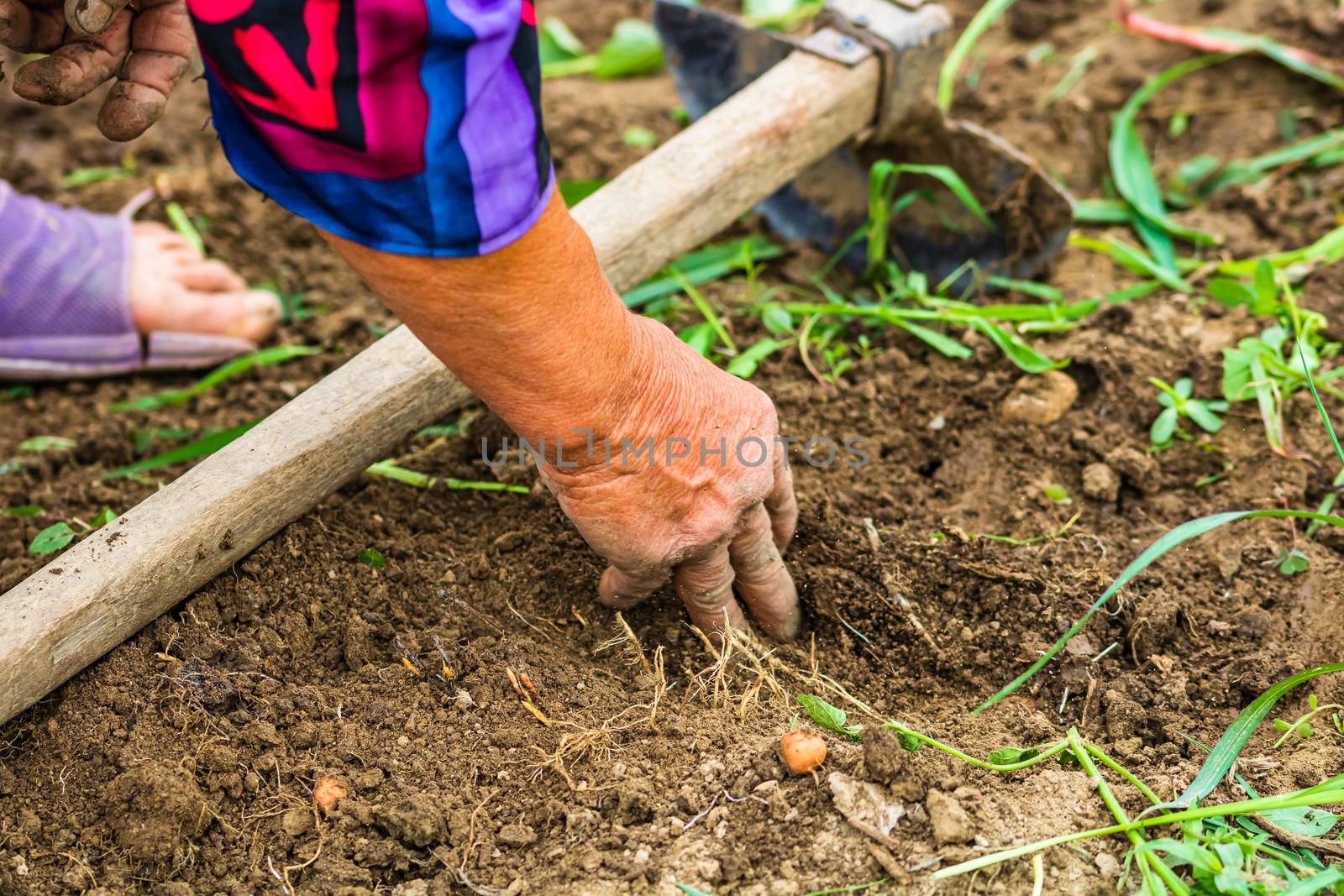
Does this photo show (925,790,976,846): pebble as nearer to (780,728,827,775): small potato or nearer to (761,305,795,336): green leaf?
(780,728,827,775): small potato

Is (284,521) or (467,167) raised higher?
(467,167)

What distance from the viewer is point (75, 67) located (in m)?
1.80

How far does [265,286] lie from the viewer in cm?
301

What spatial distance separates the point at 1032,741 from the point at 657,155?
134cm

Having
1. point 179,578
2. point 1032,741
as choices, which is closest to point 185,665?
point 179,578

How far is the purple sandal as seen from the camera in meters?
2.72

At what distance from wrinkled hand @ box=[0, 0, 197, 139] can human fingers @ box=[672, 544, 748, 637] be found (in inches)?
44.1

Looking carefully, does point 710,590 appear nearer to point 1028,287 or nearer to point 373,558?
point 373,558

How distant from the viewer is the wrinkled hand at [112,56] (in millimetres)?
1769

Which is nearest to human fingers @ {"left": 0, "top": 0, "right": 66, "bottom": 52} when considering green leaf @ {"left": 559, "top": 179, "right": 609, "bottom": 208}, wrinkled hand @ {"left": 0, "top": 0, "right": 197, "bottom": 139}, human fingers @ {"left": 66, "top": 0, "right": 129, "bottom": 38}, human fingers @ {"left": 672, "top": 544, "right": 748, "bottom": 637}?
wrinkled hand @ {"left": 0, "top": 0, "right": 197, "bottom": 139}

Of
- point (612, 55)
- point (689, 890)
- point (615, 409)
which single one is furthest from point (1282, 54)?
point (689, 890)

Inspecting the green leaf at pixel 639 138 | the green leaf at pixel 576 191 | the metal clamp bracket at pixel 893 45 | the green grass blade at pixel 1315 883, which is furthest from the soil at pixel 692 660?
the green leaf at pixel 639 138

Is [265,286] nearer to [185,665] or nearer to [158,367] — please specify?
[158,367]

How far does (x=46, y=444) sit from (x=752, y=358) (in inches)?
60.8
